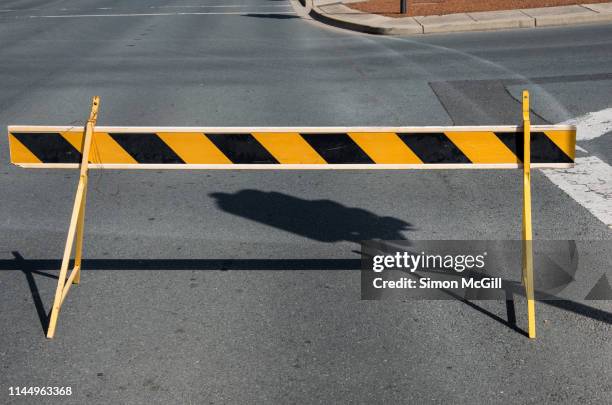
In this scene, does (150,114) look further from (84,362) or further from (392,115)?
(84,362)

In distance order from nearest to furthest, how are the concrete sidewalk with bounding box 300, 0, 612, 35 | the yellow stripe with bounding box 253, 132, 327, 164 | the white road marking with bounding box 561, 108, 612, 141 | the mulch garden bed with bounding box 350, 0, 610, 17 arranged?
the yellow stripe with bounding box 253, 132, 327, 164 < the white road marking with bounding box 561, 108, 612, 141 < the concrete sidewalk with bounding box 300, 0, 612, 35 < the mulch garden bed with bounding box 350, 0, 610, 17

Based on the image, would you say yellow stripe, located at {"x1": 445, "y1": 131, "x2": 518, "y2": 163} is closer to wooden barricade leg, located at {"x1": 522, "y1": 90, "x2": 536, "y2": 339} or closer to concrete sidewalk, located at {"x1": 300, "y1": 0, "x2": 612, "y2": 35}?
wooden barricade leg, located at {"x1": 522, "y1": 90, "x2": 536, "y2": 339}

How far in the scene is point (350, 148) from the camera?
6309 mm

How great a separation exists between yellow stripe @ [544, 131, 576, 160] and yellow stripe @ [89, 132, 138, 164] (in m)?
2.90

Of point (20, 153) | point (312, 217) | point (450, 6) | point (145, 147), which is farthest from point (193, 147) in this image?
point (450, 6)

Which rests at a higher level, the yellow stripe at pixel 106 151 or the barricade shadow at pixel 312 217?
the yellow stripe at pixel 106 151

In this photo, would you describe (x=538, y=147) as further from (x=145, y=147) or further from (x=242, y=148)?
(x=145, y=147)

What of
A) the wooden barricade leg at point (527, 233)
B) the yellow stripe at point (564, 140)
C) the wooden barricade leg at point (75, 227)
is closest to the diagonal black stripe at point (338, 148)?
the wooden barricade leg at point (527, 233)

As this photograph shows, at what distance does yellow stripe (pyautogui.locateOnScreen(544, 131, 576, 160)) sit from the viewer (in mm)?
6184

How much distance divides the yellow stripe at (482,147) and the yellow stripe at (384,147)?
31 cm

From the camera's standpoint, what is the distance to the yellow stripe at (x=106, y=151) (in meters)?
6.37

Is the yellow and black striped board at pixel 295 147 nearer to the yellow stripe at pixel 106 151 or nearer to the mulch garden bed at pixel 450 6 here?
the yellow stripe at pixel 106 151

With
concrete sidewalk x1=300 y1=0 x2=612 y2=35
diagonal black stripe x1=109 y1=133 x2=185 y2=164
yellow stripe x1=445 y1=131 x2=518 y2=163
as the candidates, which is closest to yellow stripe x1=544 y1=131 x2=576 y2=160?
yellow stripe x1=445 y1=131 x2=518 y2=163

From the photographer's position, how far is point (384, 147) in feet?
20.6
